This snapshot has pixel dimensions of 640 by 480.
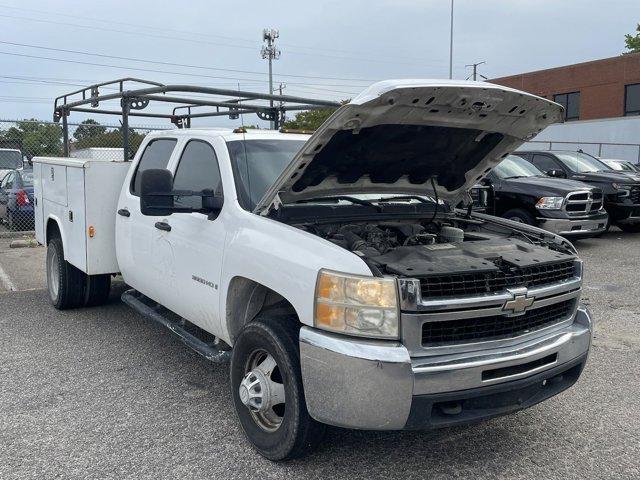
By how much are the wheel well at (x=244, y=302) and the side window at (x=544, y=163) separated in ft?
35.5

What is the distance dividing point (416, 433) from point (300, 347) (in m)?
1.22

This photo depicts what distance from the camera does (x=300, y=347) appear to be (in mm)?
3158

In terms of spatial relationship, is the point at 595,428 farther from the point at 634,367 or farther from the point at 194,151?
the point at 194,151

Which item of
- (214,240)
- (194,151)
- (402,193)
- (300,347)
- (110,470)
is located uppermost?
(194,151)

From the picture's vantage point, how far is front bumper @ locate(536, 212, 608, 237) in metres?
10.7

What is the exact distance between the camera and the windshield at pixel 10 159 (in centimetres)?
2011

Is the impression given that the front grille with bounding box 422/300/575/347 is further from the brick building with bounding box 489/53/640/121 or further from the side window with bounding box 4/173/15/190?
the brick building with bounding box 489/53/640/121

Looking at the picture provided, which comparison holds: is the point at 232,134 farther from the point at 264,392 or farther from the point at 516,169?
the point at 516,169

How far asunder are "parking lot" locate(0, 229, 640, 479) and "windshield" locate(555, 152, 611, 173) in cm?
818

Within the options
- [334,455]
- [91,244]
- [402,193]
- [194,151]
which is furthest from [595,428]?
[91,244]

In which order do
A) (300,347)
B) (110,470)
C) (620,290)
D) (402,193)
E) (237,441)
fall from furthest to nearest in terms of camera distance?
(620,290)
(402,193)
(237,441)
(110,470)
(300,347)

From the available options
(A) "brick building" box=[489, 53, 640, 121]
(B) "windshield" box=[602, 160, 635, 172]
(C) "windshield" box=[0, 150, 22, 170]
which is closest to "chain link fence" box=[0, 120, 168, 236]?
(C) "windshield" box=[0, 150, 22, 170]

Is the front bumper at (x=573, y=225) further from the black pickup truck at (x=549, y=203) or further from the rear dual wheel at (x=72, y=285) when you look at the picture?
the rear dual wheel at (x=72, y=285)

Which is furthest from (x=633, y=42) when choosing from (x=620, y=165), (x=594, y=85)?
(x=620, y=165)
